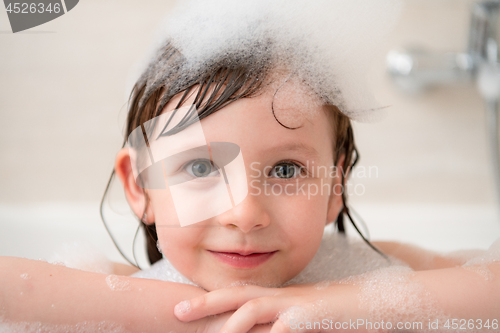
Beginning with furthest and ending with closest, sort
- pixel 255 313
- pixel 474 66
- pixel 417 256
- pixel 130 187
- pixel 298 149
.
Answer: pixel 474 66, pixel 417 256, pixel 130 187, pixel 298 149, pixel 255 313

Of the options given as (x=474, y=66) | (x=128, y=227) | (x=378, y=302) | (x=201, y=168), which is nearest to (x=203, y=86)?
(x=201, y=168)

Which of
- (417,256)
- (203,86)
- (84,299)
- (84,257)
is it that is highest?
(203,86)

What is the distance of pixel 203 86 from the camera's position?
686 millimetres

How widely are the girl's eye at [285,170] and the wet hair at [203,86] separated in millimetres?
118

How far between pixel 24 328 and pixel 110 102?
703mm

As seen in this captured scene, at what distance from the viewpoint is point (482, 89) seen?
137 cm

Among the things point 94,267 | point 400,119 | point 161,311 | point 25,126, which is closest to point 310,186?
point 161,311

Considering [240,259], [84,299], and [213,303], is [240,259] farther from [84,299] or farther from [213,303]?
Answer: [84,299]

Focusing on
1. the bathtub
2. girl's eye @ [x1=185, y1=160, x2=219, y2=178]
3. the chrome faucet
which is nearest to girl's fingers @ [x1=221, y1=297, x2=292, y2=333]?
girl's eye @ [x1=185, y1=160, x2=219, y2=178]

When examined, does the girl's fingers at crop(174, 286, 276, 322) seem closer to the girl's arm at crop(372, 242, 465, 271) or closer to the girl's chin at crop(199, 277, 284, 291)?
the girl's chin at crop(199, 277, 284, 291)

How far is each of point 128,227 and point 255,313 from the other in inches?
25.1

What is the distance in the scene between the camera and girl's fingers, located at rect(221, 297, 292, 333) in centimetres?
59

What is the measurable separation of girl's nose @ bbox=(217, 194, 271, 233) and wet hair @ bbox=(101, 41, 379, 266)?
15cm

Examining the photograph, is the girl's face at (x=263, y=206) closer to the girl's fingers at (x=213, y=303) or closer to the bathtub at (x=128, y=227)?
the girl's fingers at (x=213, y=303)
